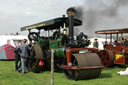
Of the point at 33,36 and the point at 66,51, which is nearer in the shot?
the point at 66,51

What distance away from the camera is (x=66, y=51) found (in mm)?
6035

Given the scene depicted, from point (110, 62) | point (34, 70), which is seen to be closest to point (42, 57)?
point (34, 70)

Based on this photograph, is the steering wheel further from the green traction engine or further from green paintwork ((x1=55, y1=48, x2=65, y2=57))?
green paintwork ((x1=55, y1=48, x2=65, y2=57))

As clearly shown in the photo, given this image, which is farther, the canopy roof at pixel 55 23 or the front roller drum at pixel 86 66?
the canopy roof at pixel 55 23

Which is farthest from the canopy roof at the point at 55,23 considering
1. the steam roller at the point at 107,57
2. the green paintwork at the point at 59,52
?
the steam roller at the point at 107,57

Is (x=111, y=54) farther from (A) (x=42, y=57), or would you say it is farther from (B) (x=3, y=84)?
(B) (x=3, y=84)

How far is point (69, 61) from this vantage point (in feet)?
19.4

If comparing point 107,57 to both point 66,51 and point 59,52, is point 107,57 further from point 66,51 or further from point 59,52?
point 66,51

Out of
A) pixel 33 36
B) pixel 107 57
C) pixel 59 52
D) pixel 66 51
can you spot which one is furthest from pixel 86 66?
pixel 33 36

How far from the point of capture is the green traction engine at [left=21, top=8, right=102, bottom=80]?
18.2 feet

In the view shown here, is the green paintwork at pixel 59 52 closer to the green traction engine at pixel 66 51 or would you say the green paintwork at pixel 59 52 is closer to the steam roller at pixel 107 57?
the green traction engine at pixel 66 51

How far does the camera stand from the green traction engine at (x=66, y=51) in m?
Answer: 5.55

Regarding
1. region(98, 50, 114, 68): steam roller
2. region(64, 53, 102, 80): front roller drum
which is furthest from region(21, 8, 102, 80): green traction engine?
region(98, 50, 114, 68): steam roller

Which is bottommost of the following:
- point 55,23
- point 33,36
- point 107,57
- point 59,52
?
point 107,57
